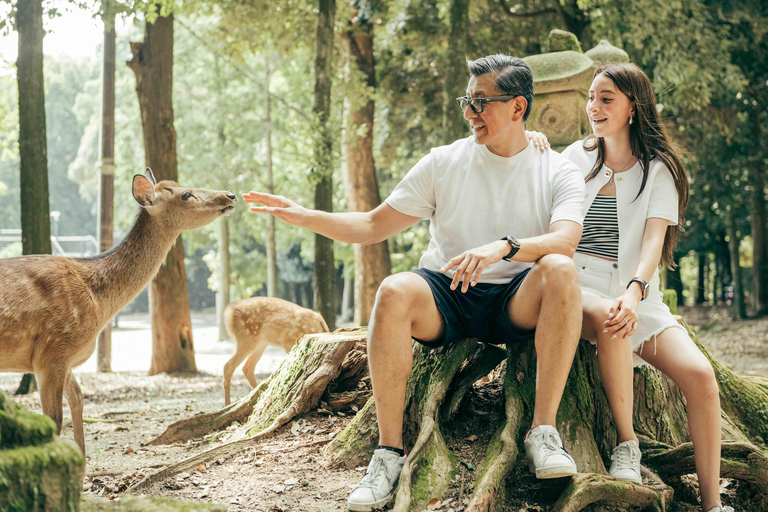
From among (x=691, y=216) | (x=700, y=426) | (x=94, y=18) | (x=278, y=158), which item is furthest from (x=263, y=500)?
(x=691, y=216)

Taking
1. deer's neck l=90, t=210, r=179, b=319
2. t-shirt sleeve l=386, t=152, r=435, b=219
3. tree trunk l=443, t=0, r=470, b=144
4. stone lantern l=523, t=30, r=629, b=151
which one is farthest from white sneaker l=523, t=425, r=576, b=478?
tree trunk l=443, t=0, r=470, b=144

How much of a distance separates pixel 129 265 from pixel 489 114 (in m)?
2.63

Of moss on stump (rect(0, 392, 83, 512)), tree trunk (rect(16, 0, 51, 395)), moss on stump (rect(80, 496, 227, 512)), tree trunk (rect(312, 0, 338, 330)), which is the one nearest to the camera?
moss on stump (rect(0, 392, 83, 512))

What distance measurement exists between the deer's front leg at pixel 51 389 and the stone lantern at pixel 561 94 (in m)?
4.60

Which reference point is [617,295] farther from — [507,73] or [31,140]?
[31,140]

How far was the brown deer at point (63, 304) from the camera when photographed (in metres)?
4.18

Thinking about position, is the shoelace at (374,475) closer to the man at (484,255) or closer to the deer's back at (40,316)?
the man at (484,255)

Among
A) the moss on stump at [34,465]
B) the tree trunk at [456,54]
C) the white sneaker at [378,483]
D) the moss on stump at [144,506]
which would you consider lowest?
the white sneaker at [378,483]

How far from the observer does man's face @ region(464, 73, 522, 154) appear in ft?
12.1

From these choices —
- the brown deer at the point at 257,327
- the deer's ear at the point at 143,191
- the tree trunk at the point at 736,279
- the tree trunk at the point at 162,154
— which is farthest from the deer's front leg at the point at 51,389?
the tree trunk at the point at 736,279

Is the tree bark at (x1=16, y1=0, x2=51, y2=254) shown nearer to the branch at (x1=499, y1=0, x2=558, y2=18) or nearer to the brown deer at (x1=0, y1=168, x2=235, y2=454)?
the brown deer at (x1=0, y1=168, x2=235, y2=454)

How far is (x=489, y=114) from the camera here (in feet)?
12.1

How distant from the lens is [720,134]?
17047mm

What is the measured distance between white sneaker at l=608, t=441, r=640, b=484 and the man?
16.4 inches
